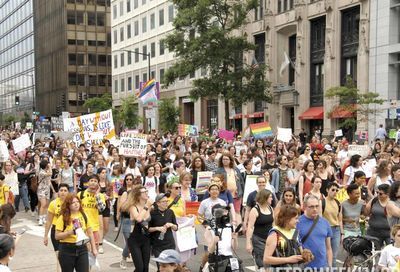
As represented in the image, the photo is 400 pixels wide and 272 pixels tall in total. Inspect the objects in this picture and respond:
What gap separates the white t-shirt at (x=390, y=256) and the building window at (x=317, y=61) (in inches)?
1202

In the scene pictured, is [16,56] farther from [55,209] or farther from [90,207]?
[55,209]

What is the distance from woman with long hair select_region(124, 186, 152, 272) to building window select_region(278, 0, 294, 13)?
108ft

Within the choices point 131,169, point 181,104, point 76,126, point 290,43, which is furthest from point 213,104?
point 131,169

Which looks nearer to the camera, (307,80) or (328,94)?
(328,94)

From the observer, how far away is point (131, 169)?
12.9 meters

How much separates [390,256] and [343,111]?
83.2ft

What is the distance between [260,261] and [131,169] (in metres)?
6.22

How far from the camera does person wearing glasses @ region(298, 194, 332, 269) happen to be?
6113mm

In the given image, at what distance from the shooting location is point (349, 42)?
33.7 metres

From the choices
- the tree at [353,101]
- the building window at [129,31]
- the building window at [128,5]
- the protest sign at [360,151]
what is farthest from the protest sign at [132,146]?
the building window at [128,5]

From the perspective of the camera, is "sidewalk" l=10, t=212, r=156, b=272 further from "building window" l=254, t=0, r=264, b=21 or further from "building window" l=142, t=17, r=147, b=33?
"building window" l=142, t=17, r=147, b=33

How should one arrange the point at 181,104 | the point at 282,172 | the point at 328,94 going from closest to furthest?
the point at 282,172
the point at 328,94
the point at 181,104

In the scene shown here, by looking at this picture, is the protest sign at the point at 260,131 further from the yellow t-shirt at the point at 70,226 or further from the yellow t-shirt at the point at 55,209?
the yellow t-shirt at the point at 70,226

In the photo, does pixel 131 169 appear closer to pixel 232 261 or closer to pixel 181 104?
pixel 232 261
